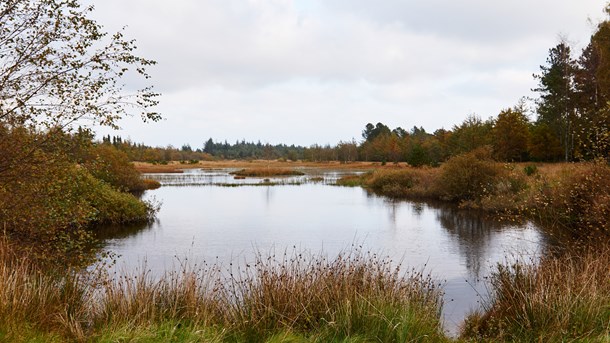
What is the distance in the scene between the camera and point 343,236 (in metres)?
24.0

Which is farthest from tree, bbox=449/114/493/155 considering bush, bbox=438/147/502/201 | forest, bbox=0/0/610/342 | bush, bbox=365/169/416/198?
forest, bbox=0/0/610/342

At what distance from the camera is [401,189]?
50000 mm

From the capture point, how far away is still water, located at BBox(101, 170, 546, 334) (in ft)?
55.3

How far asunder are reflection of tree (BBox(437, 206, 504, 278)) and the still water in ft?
0.13

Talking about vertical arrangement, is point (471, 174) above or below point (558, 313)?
above

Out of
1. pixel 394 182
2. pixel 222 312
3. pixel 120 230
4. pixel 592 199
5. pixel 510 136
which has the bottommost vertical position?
pixel 120 230

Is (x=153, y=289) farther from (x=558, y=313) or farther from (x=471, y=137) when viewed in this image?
(x=471, y=137)

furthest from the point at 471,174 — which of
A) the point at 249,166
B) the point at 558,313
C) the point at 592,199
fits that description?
the point at 249,166

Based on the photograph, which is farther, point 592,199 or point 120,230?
point 120,230

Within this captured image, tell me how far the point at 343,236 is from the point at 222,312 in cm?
1589

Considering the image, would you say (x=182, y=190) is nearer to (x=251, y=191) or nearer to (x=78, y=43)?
(x=251, y=191)

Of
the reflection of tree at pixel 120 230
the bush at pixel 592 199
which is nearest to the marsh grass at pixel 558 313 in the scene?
the bush at pixel 592 199

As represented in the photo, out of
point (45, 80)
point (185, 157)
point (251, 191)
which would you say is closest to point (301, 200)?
point (251, 191)

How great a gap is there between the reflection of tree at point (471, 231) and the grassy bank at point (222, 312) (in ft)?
29.2
